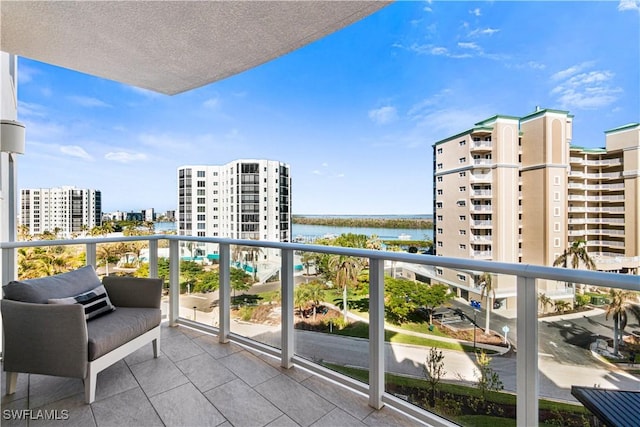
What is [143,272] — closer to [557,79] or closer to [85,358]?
[85,358]

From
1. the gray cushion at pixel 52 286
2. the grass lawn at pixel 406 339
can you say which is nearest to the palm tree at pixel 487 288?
the grass lawn at pixel 406 339

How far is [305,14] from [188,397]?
278 cm

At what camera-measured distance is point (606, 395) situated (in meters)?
1.20

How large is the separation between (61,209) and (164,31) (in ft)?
25.1

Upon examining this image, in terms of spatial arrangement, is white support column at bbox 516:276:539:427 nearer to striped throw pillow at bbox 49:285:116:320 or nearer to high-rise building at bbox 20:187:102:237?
→ striped throw pillow at bbox 49:285:116:320

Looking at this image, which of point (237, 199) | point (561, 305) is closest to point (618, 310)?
point (561, 305)

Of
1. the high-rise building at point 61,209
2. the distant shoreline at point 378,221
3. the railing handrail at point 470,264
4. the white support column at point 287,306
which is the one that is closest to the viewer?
the railing handrail at point 470,264

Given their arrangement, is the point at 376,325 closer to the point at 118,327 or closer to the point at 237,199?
the point at 118,327

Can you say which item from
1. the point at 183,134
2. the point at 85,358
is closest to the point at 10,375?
the point at 85,358

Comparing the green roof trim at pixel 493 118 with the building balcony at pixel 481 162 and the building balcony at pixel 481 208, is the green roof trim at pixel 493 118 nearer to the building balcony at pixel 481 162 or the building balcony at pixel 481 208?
the building balcony at pixel 481 162

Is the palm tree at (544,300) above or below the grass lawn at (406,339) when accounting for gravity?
above

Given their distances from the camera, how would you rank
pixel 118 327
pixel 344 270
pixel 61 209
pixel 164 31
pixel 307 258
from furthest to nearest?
1. pixel 61 209
2. pixel 307 258
3. pixel 344 270
4. pixel 164 31
5. pixel 118 327

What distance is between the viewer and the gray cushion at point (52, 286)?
1.84 meters

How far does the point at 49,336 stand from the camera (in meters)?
1.70
